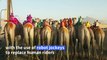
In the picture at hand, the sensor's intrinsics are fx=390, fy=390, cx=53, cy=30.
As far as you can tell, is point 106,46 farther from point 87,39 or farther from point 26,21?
point 26,21

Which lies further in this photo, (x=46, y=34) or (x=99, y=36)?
(x=99, y=36)

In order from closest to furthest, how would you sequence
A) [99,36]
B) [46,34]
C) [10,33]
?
[46,34]
[99,36]
[10,33]

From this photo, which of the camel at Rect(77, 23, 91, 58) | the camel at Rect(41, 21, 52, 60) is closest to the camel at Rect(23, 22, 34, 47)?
the camel at Rect(41, 21, 52, 60)

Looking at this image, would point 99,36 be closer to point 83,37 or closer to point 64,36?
point 83,37

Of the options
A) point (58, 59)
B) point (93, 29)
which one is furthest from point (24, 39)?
point (93, 29)

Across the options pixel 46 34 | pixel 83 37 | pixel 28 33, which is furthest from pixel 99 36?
pixel 28 33

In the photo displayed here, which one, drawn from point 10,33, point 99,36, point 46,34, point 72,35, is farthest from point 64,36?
point 10,33

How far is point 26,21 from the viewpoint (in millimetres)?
12719

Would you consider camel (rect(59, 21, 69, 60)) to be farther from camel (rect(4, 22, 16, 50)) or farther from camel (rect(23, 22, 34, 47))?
camel (rect(4, 22, 16, 50))

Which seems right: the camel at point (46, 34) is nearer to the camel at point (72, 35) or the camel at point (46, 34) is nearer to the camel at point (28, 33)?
the camel at point (28, 33)

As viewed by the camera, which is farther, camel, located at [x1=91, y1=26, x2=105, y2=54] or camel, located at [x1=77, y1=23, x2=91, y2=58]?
camel, located at [x1=91, y1=26, x2=105, y2=54]

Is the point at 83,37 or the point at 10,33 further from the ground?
the point at 10,33

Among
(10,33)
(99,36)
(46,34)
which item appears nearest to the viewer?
(46,34)

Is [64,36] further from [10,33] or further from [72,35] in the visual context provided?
[10,33]
